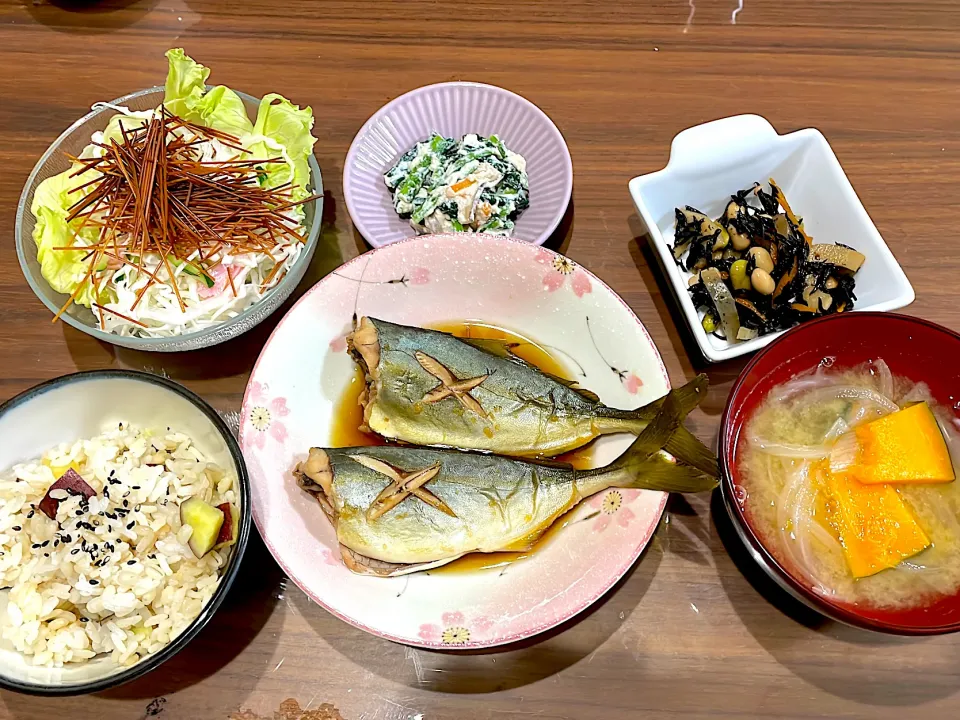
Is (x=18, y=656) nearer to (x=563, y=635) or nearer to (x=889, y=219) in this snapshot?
(x=563, y=635)

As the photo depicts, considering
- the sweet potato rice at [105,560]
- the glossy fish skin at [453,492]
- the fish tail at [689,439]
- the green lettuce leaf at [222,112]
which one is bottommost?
the sweet potato rice at [105,560]

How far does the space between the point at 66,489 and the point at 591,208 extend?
143 cm

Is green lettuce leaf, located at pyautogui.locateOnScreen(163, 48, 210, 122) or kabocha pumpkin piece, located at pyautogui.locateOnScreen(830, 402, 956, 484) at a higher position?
green lettuce leaf, located at pyautogui.locateOnScreen(163, 48, 210, 122)

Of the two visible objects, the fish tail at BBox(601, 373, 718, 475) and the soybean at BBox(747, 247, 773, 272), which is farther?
the soybean at BBox(747, 247, 773, 272)

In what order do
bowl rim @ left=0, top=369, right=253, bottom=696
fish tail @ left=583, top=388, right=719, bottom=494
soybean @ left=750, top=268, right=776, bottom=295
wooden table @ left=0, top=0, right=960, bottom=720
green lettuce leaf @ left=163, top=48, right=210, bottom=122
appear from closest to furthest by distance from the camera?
1. bowl rim @ left=0, top=369, right=253, bottom=696
2. fish tail @ left=583, top=388, right=719, bottom=494
3. wooden table @ left=0, top=0, right=960, bottom=720
4. soybean @ left=750, top=268, right=776, bottom=295
5. green lettuce leaf @ left=163, top=48, right=210, bottom=122

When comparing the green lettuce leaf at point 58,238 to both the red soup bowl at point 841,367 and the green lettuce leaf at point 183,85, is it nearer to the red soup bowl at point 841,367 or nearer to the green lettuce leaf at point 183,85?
the green lettuce leaf at point 183,85

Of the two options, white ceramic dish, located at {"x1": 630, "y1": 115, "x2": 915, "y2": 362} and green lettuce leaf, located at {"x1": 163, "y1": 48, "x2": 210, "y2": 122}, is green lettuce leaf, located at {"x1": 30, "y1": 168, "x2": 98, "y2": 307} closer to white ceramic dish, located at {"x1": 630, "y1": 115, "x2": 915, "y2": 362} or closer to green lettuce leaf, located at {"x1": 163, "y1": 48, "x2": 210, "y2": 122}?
green lettuce leaf, located at {"x1": 163, "y1": 48, "x2": 210, "y2": 122}

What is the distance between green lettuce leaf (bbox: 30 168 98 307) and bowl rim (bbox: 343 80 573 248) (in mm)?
646

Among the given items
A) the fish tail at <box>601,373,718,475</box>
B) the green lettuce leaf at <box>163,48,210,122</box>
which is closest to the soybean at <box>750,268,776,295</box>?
the fish tail at <box>601,373,718,475</box>

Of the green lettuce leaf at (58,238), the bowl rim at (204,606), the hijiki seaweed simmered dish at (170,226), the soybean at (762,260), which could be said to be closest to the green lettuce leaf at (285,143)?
the hijiki seaweed simmered dish at (170,226)

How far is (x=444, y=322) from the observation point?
172 cm

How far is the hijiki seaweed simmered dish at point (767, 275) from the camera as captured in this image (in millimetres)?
1617

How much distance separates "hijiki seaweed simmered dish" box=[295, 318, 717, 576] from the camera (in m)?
1.38

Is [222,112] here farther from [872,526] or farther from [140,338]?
[872,526]
